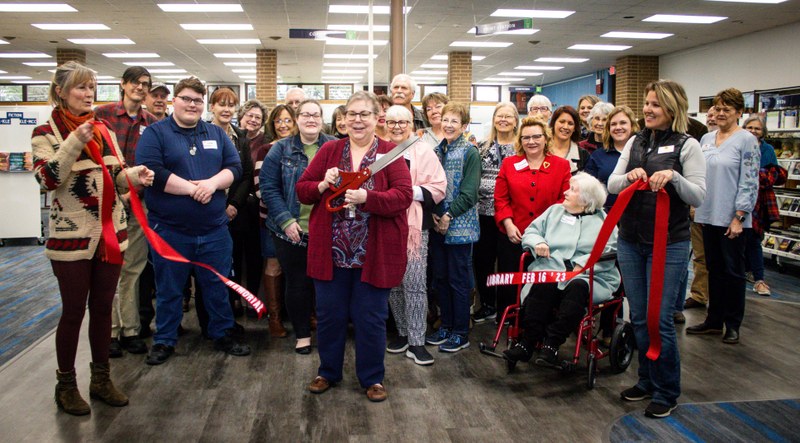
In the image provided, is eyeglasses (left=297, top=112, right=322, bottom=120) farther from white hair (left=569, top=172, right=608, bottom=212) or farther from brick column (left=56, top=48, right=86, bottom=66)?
brick column (left=56, top=48, right=86, bottom=66)

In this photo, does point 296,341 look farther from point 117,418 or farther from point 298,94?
point 298,94

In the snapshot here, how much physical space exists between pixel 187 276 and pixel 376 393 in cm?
139

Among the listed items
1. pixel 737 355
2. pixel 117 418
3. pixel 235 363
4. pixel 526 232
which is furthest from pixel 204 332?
pixel 737 355

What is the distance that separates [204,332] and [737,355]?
345cm

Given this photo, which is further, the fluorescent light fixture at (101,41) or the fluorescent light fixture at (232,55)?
the fluorescent light fixture at (232,55)

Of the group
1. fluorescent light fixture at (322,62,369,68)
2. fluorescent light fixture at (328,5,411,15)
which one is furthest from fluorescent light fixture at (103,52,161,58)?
fluorescent light fixture at (328,5,411,15)

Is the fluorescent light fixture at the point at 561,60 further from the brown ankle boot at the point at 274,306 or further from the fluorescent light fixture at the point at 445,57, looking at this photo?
the brown ankle boot at the point at 274,306

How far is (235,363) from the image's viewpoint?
360cm

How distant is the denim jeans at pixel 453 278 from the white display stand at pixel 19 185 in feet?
19.2

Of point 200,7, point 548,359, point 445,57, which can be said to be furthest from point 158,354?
point 445,57

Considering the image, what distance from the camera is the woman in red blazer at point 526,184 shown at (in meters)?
3.79

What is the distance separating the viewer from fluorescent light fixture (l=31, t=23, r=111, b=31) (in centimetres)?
1187

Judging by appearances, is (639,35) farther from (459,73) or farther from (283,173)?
(283,173)

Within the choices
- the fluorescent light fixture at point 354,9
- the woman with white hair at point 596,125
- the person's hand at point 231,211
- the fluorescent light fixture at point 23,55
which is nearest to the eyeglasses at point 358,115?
Answer: the person's hand at point 231,211
